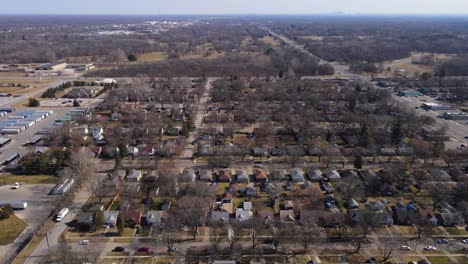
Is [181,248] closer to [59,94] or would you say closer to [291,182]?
[291,182]

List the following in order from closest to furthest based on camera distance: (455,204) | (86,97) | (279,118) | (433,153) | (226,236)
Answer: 1. (226,236)
2. (455,204)
3. (433,153)
4. (279,118)
5. (86,97)

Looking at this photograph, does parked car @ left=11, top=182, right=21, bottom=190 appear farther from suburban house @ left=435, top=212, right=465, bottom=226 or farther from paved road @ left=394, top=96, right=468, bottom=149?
paved road @ left=394, top=96, right=468, bottom=149

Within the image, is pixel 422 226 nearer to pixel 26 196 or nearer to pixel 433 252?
pixel 433 252

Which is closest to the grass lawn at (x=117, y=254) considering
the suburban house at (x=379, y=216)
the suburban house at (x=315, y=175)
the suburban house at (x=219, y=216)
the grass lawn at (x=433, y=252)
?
the suburban house at (x=219, y=216)

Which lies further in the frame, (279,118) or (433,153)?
(279,118)

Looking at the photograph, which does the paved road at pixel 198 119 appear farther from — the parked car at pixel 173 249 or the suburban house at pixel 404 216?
the suburban house at pixel 404 216

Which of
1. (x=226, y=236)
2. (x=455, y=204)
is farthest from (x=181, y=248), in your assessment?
(x=455, y=204)

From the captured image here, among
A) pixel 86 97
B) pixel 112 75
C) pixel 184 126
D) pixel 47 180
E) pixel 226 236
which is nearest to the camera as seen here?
pixel 226 236
